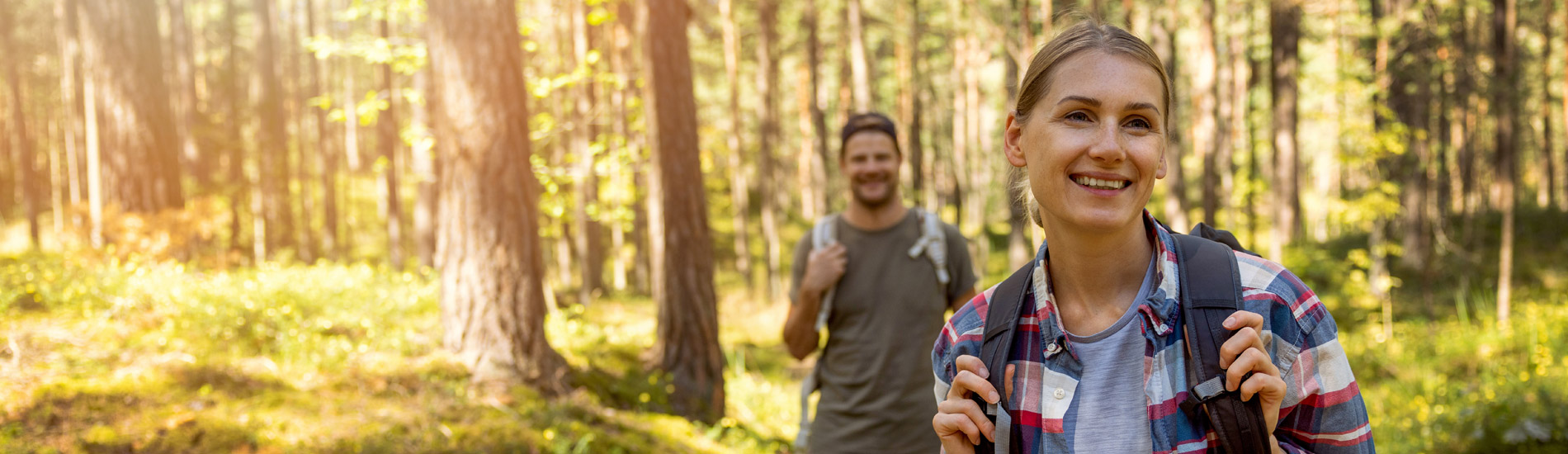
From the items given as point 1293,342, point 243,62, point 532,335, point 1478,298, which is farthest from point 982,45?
point 243,62

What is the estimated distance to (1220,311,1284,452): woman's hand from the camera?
1.25 meters

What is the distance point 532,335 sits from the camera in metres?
7.01

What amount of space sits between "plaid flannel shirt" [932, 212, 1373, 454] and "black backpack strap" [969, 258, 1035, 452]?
20 mm

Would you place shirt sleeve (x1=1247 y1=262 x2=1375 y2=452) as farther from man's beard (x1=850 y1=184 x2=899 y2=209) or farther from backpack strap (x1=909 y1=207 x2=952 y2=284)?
man's beard (x1=850 y1=184 x2=899 y2=209)

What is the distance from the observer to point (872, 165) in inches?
152

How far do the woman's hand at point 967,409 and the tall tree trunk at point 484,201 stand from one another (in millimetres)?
5875

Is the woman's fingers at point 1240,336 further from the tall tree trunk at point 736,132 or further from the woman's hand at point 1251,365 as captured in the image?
the tall tree trunk at point 736,132

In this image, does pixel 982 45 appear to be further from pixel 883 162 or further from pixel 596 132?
pixel 883 162

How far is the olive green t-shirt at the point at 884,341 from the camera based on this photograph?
3605mm

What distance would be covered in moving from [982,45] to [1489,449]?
22.5m

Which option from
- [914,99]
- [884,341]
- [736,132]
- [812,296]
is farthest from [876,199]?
[914,99]

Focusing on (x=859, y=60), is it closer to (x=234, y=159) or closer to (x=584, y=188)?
(x=584, y=188)

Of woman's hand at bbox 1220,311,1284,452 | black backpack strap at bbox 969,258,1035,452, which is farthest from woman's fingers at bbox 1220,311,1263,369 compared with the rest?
black backpack strap at bbox 969,258,1035,452

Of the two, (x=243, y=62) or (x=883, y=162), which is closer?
(x=883, y=162)
